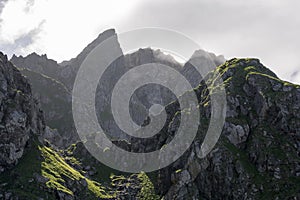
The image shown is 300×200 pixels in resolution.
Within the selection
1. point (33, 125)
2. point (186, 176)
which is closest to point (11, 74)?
point (33, 125)

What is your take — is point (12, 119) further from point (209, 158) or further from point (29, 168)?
point (209, 158)

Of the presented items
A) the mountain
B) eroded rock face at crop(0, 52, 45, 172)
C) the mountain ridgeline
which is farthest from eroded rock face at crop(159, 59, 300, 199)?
eroded rock face at crop(0, 52, 45, 172)

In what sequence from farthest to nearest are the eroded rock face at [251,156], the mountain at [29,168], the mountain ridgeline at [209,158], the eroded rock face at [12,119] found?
1. the eroded rock face at [12,119]
2. the mountain at [29,168]
3. the mountain ridgeline at [209,158]
4. the eroded rock face at [251,156]

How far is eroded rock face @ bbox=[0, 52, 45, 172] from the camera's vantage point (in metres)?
164

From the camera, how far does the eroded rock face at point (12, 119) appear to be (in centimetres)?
16375

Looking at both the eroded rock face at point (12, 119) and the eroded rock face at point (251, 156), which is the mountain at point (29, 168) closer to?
the eroded rock face at point (12, 119)

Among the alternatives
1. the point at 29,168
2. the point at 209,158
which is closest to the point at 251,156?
the point at 209,158

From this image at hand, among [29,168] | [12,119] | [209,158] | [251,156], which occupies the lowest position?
[29,168]

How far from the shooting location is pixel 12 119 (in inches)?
6855

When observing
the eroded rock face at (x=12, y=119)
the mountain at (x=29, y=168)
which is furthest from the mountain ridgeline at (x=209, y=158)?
the mountain at (x=29, y=168)

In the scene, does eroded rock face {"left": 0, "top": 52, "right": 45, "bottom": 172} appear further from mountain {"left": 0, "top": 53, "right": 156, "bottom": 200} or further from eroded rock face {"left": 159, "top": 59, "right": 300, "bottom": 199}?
eroded rock face {"left": 159, "top": 59, "right": 300, "bottom": 199}

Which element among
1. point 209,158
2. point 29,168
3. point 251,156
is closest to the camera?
point 209,158

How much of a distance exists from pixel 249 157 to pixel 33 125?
12746cm

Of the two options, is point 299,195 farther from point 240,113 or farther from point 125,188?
point 125,188
